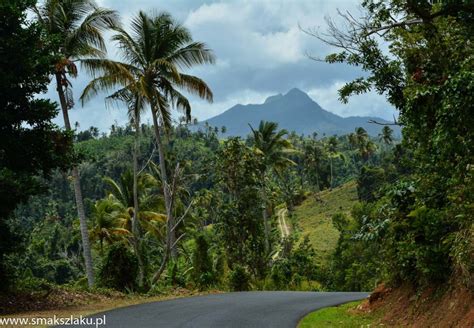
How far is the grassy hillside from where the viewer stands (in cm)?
6259

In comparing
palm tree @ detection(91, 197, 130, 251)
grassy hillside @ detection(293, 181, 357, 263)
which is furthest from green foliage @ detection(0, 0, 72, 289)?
grassy hillside @ detection(293, 181, 357, 263)

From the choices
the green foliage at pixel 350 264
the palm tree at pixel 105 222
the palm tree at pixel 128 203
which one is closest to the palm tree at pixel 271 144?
the green foliage at pixel 350 264

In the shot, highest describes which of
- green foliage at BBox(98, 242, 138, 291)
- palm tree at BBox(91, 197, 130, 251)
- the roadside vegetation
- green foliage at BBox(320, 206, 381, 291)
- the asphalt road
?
palm tree at BBox(91, 197, 130, 251)

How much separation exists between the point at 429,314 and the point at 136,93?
1788 cm

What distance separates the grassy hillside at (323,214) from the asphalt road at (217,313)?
132ft

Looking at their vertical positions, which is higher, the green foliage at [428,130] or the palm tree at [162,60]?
the palm tree at [162,60]

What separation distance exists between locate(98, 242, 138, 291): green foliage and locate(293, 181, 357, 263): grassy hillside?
37907mm

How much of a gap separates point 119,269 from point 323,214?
208 ft

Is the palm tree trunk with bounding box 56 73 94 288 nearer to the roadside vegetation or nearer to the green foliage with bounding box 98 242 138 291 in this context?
the green foliage with bounding box 98 242 138 291

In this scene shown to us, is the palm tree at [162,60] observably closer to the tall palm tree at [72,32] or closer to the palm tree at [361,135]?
the tall palm tree at [72,32]

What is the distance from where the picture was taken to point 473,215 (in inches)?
322

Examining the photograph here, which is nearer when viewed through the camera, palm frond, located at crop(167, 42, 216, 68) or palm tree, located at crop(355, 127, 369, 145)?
palm frond, located at crop(167, 42, 216, 68)

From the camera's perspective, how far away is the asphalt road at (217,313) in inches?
422

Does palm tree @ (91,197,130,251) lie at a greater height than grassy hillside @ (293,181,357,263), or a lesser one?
greater
